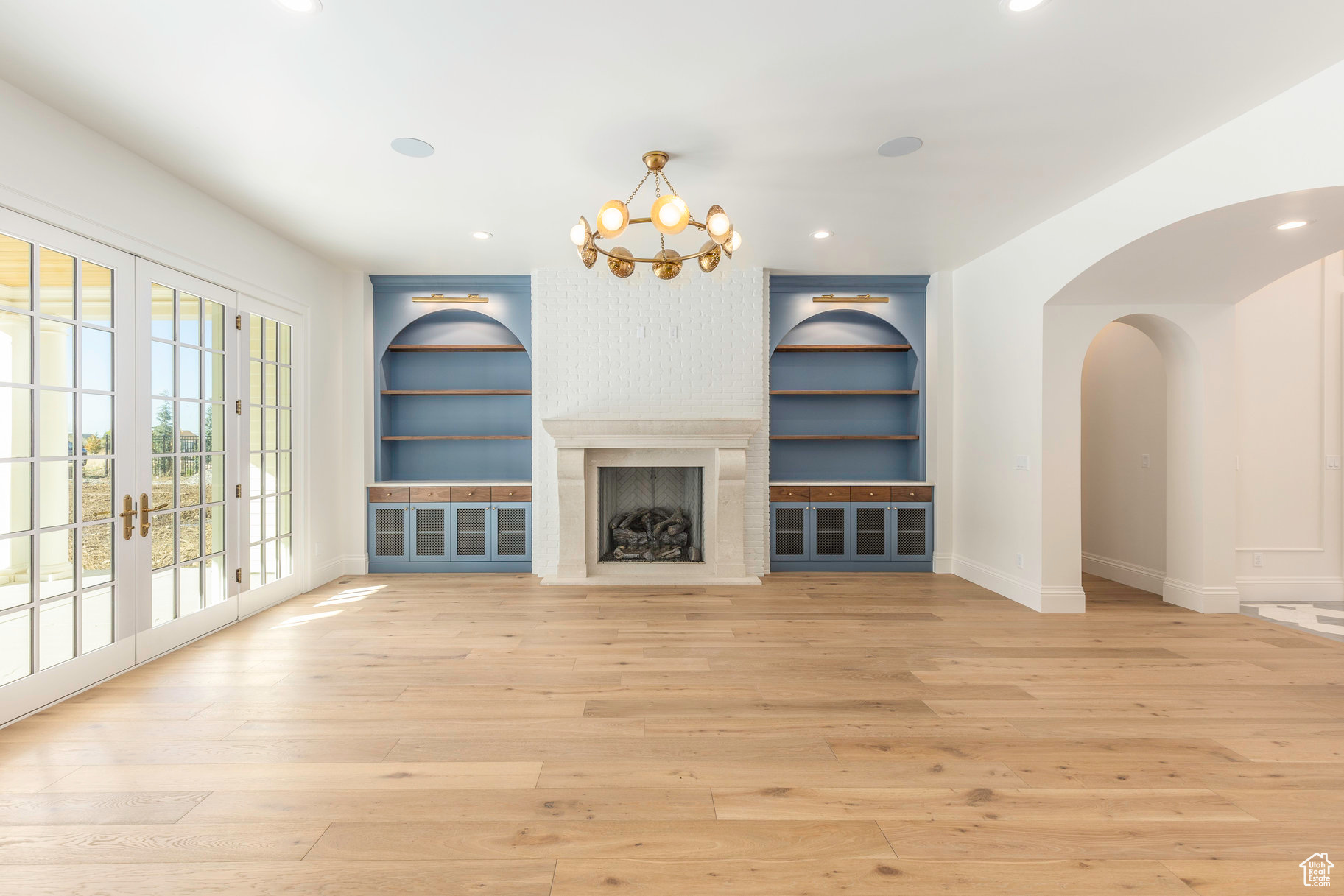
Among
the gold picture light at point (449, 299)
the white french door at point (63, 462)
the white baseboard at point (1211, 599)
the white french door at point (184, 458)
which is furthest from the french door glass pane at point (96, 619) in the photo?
the white baseboard at point (1211, 599)

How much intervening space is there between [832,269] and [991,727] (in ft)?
14.0

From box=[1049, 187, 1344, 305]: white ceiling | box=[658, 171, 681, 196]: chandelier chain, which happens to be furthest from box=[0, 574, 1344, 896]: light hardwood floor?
box=[658, 171, 681, 196]: chandelier chain

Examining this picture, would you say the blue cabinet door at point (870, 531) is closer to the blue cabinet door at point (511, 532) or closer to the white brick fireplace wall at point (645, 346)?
the white brick fireplace wall at point (645, 346)

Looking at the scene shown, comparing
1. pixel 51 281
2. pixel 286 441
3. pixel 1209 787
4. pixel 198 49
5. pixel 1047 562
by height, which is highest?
pixel 198 49

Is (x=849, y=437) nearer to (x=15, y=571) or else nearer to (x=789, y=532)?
→ (x=789, y=532)

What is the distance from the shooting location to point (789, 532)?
19.6 ft

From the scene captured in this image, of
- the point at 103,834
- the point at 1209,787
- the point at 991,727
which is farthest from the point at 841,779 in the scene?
the point at 103,834

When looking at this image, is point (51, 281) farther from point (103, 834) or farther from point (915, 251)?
point (915, 251)

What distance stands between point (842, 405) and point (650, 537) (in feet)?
7.81

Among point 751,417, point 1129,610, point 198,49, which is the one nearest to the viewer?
point 198,49

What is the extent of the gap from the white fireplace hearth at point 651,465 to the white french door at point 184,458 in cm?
234

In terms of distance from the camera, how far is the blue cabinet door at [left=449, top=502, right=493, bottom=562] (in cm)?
591

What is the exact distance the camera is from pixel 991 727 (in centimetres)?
268

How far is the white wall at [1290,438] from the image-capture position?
4773mm
